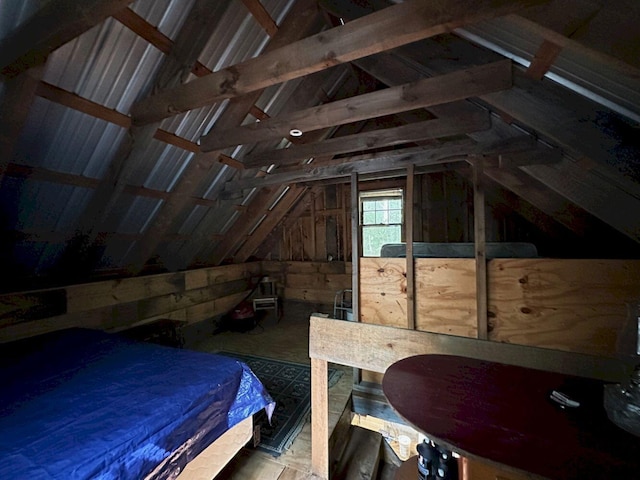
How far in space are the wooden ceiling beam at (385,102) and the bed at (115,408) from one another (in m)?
1.83

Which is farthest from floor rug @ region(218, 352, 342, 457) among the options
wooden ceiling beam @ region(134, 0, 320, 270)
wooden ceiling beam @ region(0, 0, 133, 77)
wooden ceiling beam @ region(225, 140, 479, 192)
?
wooden ceiling beam @ region(0, 0, 133, 77)

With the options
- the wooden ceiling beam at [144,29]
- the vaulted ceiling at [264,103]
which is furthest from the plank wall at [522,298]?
the wooden ceiling beam at [144,29]

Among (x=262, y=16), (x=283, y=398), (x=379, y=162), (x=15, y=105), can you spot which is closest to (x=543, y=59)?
Result: (x=379, y=162)

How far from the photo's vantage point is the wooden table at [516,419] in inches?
21.7

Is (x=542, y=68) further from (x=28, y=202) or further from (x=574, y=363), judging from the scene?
(x=28, y=202)

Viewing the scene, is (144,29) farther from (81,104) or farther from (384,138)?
(384,138)

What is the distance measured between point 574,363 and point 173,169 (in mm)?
3187

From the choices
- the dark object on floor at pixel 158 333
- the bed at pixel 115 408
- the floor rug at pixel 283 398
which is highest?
the bed at pixel 115 408

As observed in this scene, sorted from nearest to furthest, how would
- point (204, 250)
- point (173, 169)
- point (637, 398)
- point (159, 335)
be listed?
1. point (637, 398)
2. point (173, 169)
3. point (159, 335)
4. point (204, 250)

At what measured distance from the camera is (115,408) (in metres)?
1.27

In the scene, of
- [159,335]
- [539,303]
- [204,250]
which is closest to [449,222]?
[539,303]

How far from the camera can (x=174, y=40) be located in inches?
71.1

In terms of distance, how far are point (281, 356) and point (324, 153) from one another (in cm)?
276

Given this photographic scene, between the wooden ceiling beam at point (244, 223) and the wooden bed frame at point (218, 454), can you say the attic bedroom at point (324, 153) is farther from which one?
the wooden ceiling beam at point (244, 223)
